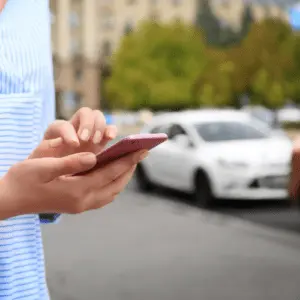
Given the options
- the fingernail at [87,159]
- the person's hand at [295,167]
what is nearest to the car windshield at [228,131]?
the person's hand at [295,167]

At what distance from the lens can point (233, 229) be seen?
9758 mm

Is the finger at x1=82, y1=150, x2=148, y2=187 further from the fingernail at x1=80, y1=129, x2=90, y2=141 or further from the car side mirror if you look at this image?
the car side mirror

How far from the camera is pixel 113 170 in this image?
4.34 feet

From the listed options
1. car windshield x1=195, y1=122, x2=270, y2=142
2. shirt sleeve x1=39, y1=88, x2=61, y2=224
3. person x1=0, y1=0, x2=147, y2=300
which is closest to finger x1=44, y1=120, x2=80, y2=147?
person x1=0, y1=0, x2=147, y2=300

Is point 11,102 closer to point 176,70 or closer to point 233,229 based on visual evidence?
point 233,229

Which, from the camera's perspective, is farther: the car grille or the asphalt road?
the car grille

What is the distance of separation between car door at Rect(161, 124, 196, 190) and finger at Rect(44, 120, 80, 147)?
1075 centimetres

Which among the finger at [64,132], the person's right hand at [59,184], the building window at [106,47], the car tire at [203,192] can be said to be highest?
the finger at [64,132]

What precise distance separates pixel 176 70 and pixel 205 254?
58.5 metres

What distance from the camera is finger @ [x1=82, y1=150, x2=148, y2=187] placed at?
1308 millimetres

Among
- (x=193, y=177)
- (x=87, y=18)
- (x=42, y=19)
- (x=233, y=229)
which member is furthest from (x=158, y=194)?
(x=87, y=18)

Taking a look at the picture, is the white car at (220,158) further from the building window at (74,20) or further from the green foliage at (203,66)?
the building window at (74,20)

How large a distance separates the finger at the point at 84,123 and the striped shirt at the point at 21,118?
0.12m

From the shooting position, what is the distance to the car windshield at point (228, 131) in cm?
1258
